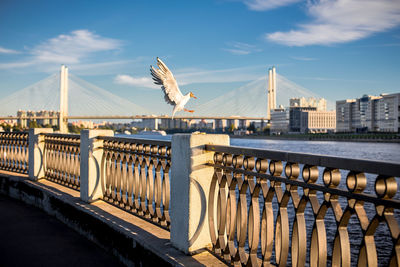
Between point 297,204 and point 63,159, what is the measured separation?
189 inches

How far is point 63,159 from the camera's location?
19.5 feet

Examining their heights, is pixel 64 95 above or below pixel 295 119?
above

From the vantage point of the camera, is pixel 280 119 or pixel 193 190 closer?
pixel 193 190

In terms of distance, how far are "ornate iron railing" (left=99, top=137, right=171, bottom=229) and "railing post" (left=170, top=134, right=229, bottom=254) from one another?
1.28 ft

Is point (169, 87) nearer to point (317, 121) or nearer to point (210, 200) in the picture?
point (210, 200)

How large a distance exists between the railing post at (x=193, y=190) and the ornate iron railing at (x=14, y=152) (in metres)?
5.12

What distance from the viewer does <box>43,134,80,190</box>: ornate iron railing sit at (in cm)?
554

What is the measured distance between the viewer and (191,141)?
289 centimetres

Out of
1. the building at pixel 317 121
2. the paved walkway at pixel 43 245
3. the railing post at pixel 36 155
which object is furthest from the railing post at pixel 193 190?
the building at pixel 317 121

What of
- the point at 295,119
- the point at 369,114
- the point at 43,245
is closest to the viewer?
the point at 43,245

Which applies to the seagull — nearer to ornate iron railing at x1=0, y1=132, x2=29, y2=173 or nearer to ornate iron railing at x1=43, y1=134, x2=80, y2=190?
ornate iron railing at x1=43, y1=134, x2=80, y2=190

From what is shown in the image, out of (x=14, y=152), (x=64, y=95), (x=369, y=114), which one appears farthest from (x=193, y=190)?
(x=369, y=114)

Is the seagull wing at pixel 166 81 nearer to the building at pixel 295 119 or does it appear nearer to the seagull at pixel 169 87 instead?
the seagull at pixel 169 87

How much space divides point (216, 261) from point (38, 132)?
15.9 feet
